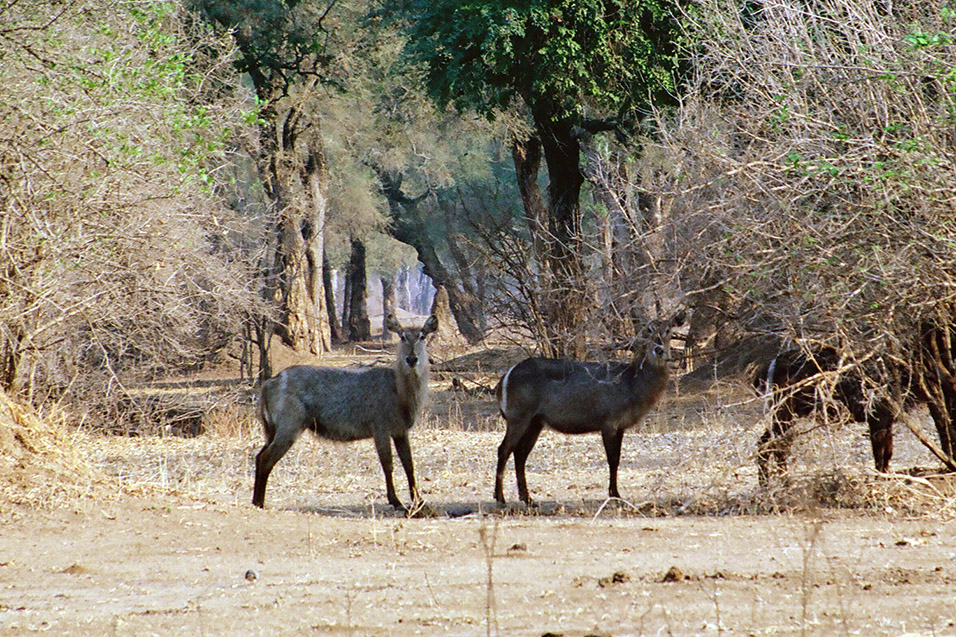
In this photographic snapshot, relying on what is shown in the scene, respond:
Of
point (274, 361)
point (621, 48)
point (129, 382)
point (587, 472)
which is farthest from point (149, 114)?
point (274, 361)

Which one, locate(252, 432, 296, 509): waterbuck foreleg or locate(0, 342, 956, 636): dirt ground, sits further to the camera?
locate(252, 432, 296, 509): waterbuck foreleg

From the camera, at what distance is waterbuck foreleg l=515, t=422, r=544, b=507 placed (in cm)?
900

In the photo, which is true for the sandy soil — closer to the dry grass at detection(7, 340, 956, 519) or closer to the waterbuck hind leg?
the dry grass at detection(7, 340, 956, 519)

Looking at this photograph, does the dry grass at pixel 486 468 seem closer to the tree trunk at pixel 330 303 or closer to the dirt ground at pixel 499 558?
the dirt ground at pixel 499 558

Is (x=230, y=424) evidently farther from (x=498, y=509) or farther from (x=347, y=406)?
(x=498, y=509)

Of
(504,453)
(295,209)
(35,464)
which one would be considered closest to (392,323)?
(504,453)

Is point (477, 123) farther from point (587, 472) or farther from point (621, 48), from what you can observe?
point (587, 472)

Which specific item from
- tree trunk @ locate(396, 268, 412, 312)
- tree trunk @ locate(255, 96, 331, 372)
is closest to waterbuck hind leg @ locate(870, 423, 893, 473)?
tree trunk @ locate(255, 96, 331, 372)

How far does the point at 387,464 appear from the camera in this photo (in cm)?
898

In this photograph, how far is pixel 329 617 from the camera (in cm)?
480

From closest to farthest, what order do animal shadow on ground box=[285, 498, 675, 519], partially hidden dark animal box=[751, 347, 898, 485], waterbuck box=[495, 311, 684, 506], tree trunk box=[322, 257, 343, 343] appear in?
partially hidden dark animal box=[751, 347, 898, 485], animal shadow on ground box=[285, 498, 675, 519], waterbuck box=[495, 311, 684, 506], tree trunk box=[322, 257, 343, 343]

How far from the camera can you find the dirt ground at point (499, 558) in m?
4.66

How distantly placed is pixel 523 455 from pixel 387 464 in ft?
3.66

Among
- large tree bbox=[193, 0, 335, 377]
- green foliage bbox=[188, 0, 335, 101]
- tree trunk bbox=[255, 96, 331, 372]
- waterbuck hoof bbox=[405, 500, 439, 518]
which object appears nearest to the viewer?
waterbuck hoof bbox=[405, 500, 439, 518]
